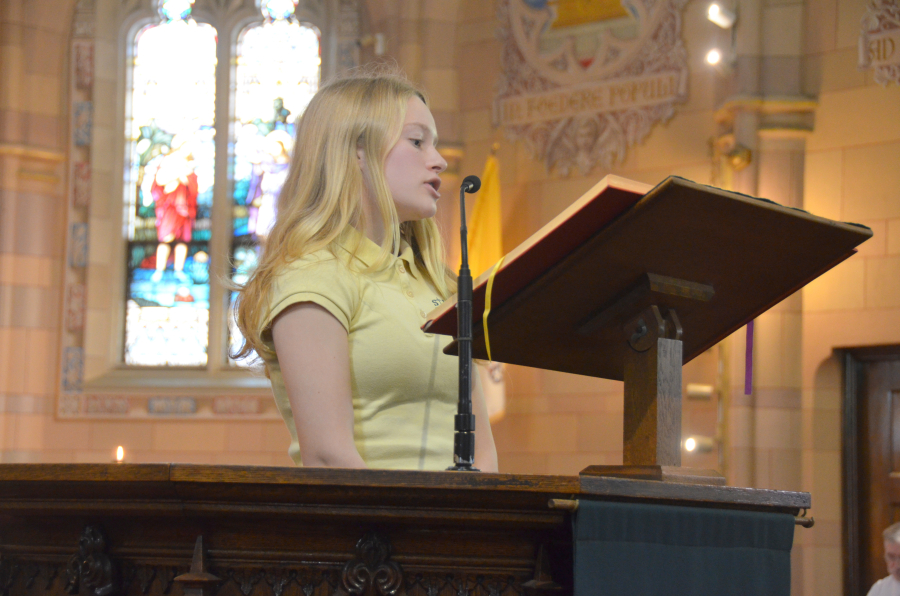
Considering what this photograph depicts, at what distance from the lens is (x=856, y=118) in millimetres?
6238

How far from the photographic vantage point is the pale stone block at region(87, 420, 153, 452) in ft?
25.0

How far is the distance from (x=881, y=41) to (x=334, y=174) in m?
5.38

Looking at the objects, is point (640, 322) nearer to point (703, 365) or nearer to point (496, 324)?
A: point (496, 324)

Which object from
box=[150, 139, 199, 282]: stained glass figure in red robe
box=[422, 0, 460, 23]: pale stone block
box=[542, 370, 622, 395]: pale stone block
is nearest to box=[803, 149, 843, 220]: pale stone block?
box=[542, 370, 622, 395]: pale stone block

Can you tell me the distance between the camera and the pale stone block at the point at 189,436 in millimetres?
7578

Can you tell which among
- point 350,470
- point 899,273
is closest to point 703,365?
point 899,273

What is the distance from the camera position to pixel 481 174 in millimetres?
7207

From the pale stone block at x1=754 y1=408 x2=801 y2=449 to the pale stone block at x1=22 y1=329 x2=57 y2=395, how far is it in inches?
197

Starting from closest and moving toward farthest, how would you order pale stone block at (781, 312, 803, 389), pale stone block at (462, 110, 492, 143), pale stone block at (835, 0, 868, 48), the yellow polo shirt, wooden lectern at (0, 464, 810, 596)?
wooden lectern at (0, 464, 810, 596)
the yellow polo shirt
pale stone block at (781, 312, 803, 389)
pale stone block at (835, 0, 868, 48)
pale stone block at (462, 110, 492, 143)

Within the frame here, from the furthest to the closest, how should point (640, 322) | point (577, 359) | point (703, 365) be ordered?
point (703, 365) → point (577, 359) → point (640, 322)

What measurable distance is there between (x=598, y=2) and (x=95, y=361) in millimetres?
4428

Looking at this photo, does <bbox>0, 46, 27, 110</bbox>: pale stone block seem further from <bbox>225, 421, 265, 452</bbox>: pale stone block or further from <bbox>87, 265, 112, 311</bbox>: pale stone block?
<bbox>225, 421, 265, 452</bbox>: pale stone block

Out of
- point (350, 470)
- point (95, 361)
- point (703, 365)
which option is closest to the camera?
point (350, 470)

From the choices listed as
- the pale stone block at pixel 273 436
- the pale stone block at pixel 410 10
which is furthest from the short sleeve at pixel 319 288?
the pale stone block at pixel 410 10
